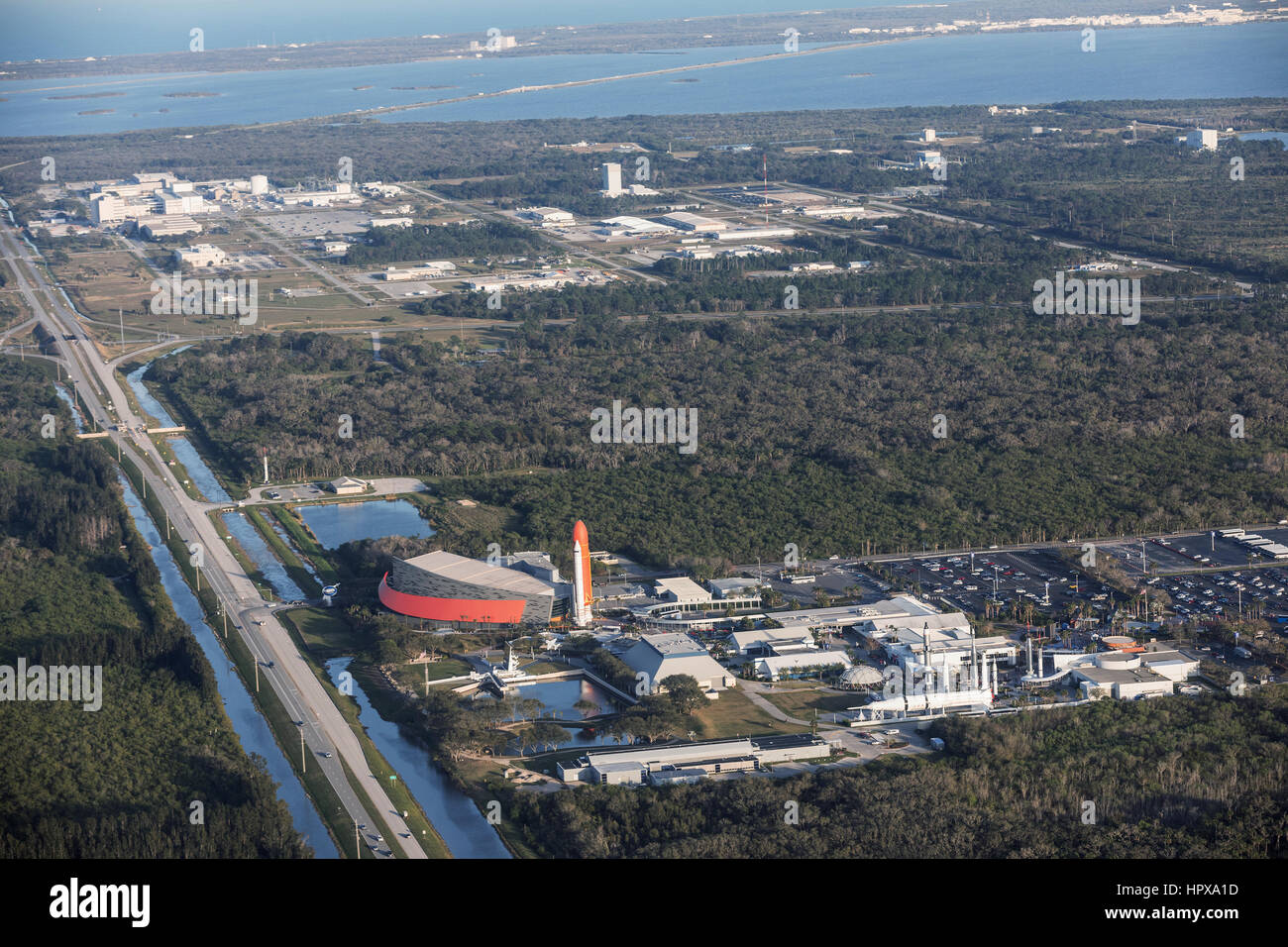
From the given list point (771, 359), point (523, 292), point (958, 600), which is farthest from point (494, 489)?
point (523, 292)

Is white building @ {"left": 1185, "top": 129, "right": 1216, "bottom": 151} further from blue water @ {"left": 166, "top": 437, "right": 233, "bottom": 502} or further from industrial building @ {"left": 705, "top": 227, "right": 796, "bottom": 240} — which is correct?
blue water @ {"left": 166, "top": 437, "right": 233, "bottom": 502}

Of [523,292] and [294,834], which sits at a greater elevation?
[523,292]

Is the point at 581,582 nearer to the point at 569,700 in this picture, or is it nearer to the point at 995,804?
the point at 569,700

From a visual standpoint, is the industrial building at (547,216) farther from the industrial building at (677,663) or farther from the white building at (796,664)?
the white building at (796,664)

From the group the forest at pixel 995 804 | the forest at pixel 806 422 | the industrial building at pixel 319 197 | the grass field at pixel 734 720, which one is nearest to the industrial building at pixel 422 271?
the forest at pixel 806 422

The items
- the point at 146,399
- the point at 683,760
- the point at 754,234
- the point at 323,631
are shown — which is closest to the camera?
the point at 683,760

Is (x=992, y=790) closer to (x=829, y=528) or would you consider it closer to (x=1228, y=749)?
(x=1228, y=749)

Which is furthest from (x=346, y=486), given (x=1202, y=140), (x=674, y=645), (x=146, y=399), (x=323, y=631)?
(x=1202, y=140)
